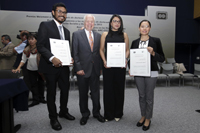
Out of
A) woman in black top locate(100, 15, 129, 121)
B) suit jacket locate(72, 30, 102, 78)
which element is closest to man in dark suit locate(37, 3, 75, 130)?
suit jacket locate(72, 30, 102, 78)

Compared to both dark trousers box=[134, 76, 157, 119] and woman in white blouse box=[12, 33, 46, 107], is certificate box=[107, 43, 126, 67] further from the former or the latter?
woman in white blouse box=[12, 33, 46, 107]

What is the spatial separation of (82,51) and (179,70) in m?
5.04

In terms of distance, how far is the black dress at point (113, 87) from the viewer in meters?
2.36

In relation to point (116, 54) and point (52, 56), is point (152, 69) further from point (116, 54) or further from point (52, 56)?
point (52, 56)

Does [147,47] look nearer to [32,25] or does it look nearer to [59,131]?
[59,131]

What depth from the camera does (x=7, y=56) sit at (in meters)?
4.14

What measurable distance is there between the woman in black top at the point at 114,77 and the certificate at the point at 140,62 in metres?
0.23

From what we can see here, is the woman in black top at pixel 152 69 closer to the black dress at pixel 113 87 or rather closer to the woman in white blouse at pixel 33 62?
the black dress at pixel 113 87

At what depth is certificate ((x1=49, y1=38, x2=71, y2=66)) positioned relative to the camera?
207 centimetres

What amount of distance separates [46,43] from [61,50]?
25 cm

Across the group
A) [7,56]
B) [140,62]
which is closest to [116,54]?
[140,62]

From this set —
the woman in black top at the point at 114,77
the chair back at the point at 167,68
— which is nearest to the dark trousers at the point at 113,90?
the woman in black top at the point at 114,77

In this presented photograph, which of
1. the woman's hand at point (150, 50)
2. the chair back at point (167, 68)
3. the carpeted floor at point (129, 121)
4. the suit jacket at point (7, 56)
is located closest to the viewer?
the woman's hand at point (150, 50)

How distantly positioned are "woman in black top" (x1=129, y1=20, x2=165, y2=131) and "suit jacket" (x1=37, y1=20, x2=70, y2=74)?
3.89 ft
